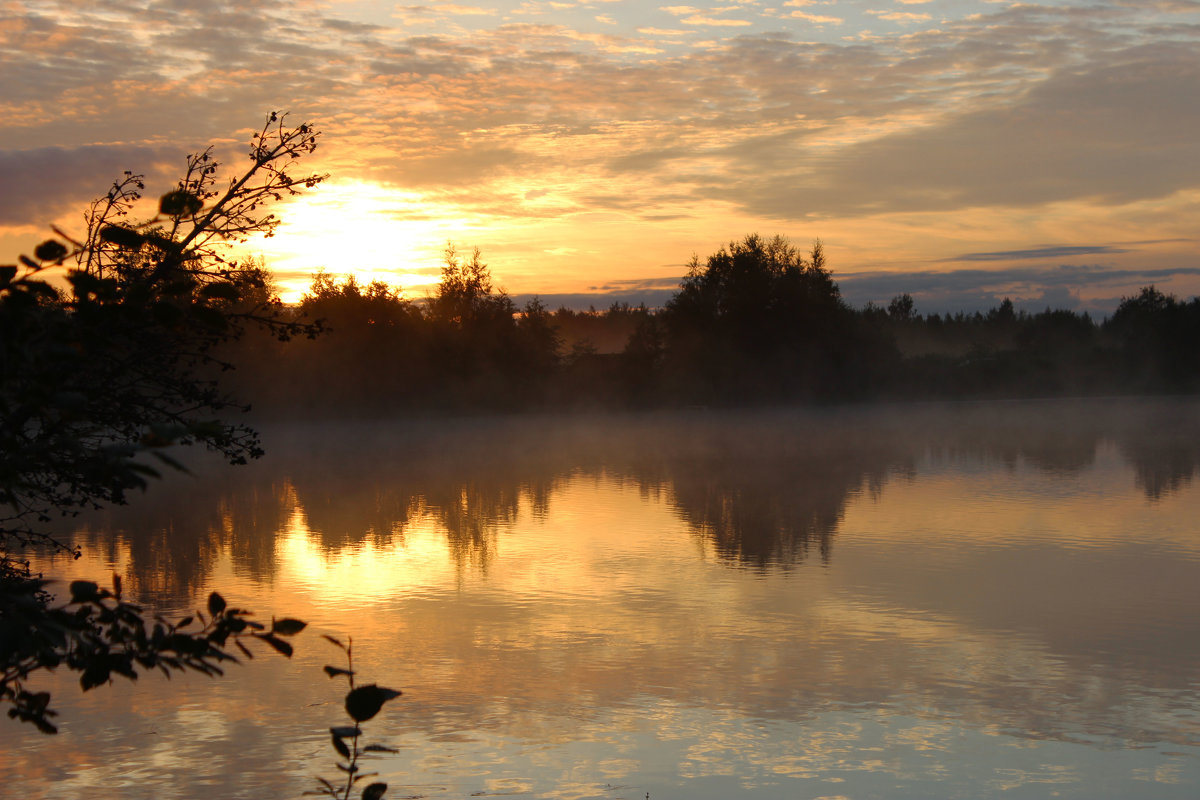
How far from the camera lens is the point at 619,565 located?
37.0 feet

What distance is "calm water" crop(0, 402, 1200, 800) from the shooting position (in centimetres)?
548

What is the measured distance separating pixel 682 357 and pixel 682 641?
1781 inches

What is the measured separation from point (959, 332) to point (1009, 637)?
112 metres

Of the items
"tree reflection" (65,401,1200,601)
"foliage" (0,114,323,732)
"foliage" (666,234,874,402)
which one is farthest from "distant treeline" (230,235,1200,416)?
"foliage" (0,114,323,732)

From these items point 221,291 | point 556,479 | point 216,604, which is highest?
point 221,291

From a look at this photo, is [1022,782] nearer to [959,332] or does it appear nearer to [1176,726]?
[1176,726]

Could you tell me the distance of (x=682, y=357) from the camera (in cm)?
5294

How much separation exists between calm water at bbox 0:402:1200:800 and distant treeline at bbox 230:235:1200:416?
29.7 metres

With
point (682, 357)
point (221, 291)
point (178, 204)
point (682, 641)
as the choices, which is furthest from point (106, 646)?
point (682, 357)

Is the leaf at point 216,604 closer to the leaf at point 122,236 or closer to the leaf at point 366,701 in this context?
the leaf at point 366,701

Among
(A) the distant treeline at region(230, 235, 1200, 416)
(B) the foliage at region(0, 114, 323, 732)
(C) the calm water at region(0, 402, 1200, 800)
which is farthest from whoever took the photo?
(A) the distant treeline at region(230, 235, 1200, 416)

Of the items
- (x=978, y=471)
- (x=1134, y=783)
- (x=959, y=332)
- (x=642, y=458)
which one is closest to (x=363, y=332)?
(x=642, y=458)

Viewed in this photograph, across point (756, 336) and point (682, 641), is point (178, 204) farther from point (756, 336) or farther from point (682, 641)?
point (756, 336)

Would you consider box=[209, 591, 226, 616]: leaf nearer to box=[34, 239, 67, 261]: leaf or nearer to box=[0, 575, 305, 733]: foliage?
box=[0, 575, 305, 733]: foliage
